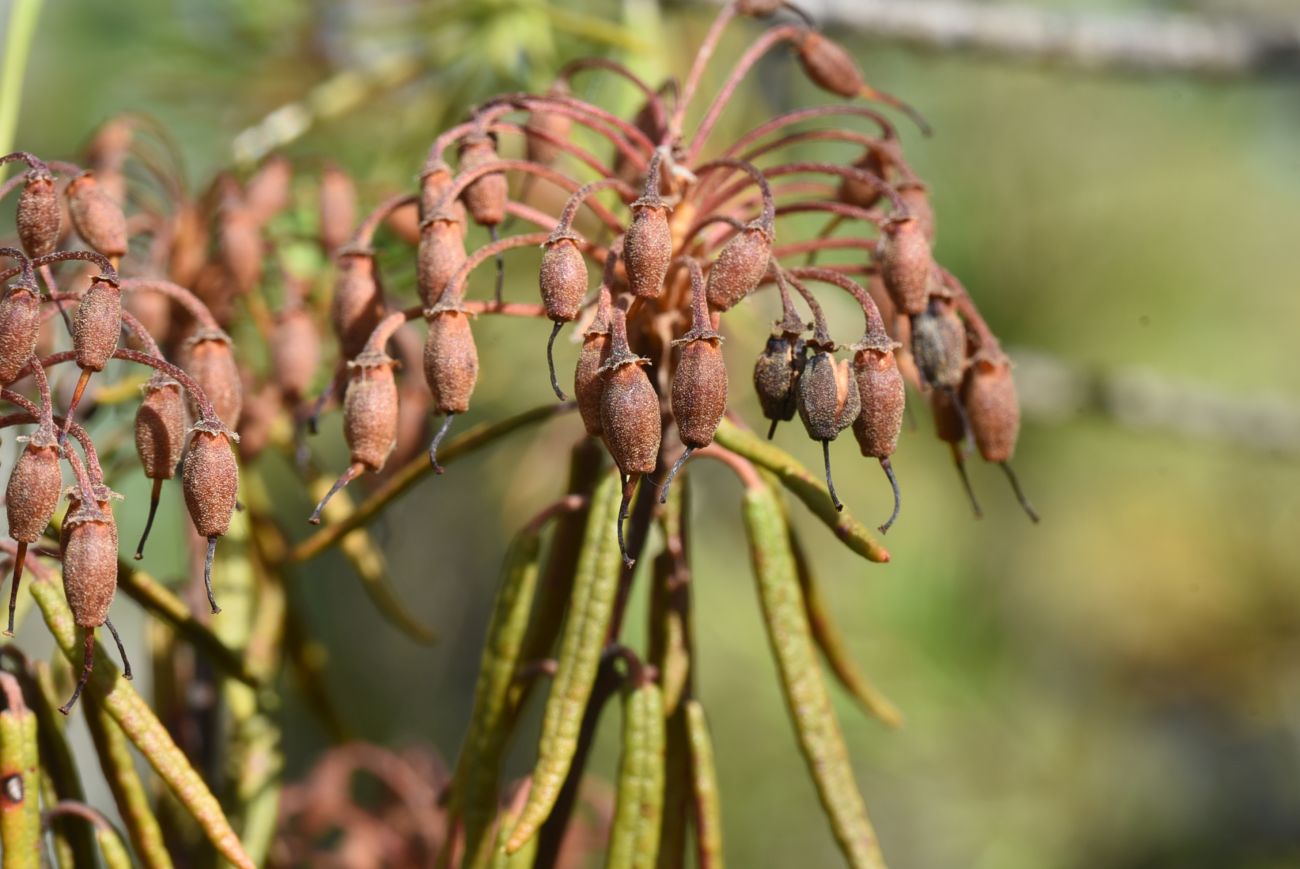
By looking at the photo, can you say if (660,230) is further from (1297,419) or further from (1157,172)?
(1157,172)

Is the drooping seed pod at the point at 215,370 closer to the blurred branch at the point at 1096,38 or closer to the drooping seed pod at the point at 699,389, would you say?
the drooping seed pod at the point at 699,389

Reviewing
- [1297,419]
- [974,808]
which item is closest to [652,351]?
[1297,419]

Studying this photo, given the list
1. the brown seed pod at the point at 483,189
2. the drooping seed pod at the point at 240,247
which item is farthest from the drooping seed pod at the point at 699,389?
the drooping seed pod at the point at 240,247

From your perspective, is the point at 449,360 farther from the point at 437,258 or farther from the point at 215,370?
the point at 215,370

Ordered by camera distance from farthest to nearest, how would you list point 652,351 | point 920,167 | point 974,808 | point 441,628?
point 441,628
point 974,808
point 920,167
point 652,351

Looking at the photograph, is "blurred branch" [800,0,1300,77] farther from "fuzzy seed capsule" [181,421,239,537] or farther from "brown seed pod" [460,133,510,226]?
"fuzzy seed capsule" [181,421,239,537]

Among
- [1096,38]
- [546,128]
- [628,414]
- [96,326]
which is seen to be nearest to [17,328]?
[96,326]
